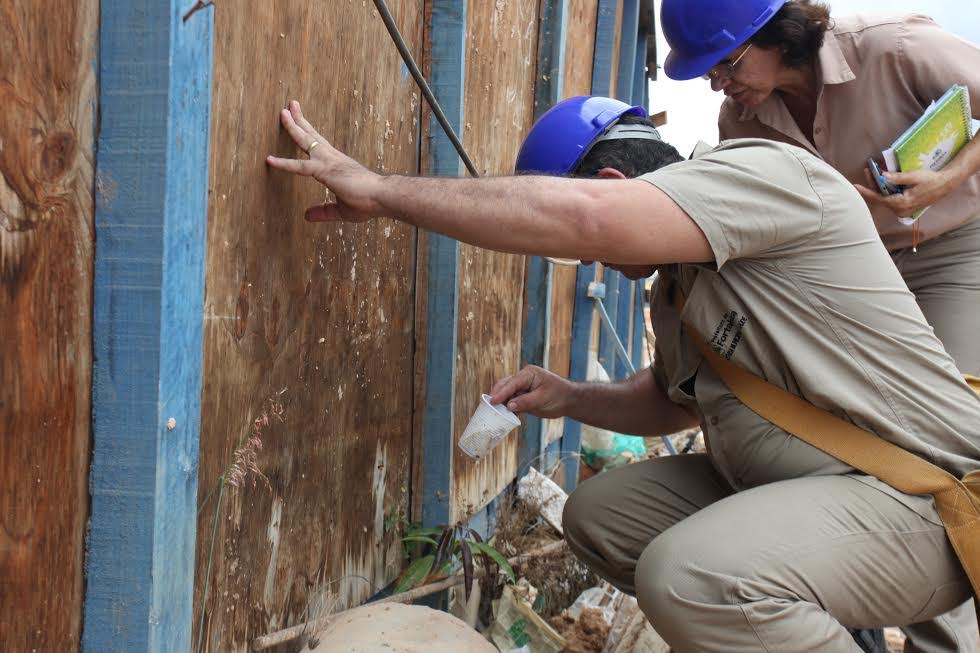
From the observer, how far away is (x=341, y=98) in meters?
2.48

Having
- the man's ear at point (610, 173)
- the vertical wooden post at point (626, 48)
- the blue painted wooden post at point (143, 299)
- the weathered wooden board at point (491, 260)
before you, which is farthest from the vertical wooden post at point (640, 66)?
the blue painted wooden post at point (143, 299)

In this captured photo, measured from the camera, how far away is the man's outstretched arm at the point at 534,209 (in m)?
2.11

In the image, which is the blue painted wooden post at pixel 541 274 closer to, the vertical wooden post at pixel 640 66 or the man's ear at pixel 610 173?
the man's ear at pixel 610 173

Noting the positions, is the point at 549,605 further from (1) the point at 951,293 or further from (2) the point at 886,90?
(2) the point at 886,90

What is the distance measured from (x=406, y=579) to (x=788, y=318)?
1.49 m

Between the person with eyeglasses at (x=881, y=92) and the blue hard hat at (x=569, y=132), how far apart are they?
0.75 meters

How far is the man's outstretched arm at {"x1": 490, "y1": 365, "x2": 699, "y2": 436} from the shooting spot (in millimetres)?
3076

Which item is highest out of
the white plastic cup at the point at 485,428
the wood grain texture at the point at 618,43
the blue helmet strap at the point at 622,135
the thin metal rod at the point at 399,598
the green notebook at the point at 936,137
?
the wood grain texture at the point at 618,43

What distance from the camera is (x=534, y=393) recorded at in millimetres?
2990

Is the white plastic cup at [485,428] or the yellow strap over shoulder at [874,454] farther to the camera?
the white plastic cup at [485,428]

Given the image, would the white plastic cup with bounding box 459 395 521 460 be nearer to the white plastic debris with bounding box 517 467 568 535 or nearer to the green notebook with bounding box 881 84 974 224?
the green notebook with bounding box 881 84 974 224

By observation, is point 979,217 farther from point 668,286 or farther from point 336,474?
point 336,474

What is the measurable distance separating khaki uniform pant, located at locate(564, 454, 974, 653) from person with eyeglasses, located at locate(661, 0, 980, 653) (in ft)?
2.73

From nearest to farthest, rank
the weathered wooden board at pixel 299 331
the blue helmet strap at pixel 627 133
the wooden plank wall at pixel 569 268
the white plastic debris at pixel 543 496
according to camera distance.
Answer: the weathered wooden board at pixel 299 331
the blue helmet strap at pixel 627 133
the white plastic debris at pixel 543 496
the wooden plank wall at pixel 569 268
